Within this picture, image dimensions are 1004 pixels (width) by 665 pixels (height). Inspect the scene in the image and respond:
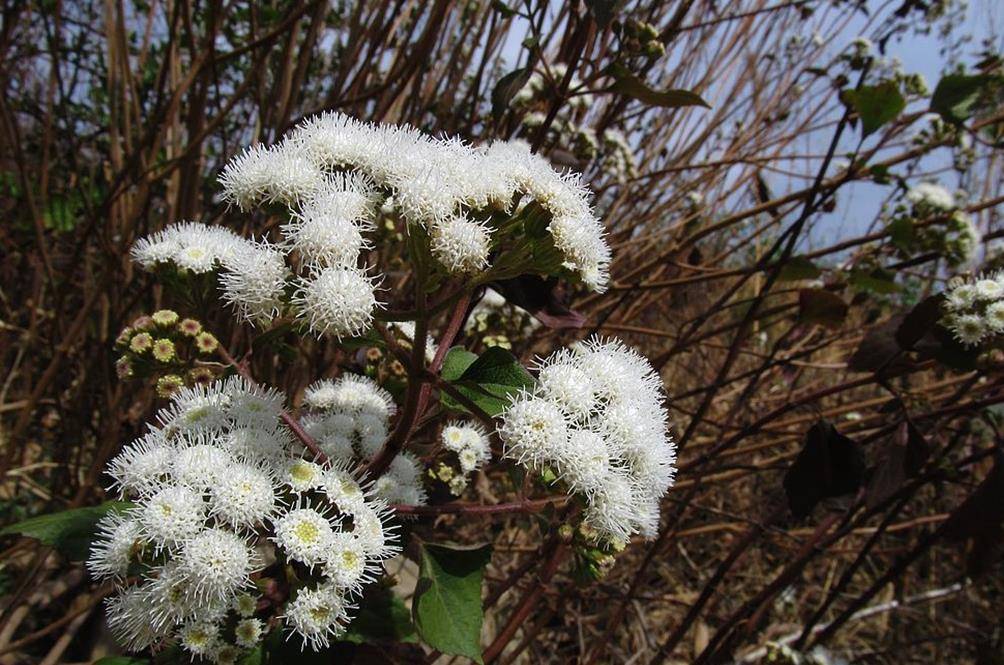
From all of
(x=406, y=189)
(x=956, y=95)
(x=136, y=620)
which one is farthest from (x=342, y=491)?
(x=956, y=95)

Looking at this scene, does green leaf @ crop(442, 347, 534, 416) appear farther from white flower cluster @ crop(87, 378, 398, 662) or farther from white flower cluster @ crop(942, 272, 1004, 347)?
white flower cluster @ crop(942, 272, 1004, 347)

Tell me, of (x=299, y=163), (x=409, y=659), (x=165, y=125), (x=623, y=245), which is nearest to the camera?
(x=299, y=163)

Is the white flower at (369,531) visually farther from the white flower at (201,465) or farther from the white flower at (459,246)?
the white flower at (459,246)

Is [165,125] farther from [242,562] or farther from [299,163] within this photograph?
[242,562]

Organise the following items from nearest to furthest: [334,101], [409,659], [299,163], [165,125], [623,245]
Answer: [299,163] → [409,659] → [334,101] → [165,125] → [623,245]

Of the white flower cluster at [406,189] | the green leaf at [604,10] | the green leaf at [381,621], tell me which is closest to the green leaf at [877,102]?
the green leaf at [604,10]

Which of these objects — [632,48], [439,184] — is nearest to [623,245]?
[632,48]

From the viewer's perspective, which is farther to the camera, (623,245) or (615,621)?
(623,245)

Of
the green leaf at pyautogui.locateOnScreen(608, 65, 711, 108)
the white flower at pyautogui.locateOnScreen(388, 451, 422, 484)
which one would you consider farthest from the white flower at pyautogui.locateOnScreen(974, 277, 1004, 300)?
the white flower at pyautogui.locateOnScreen(388, 451, 422, 484)
